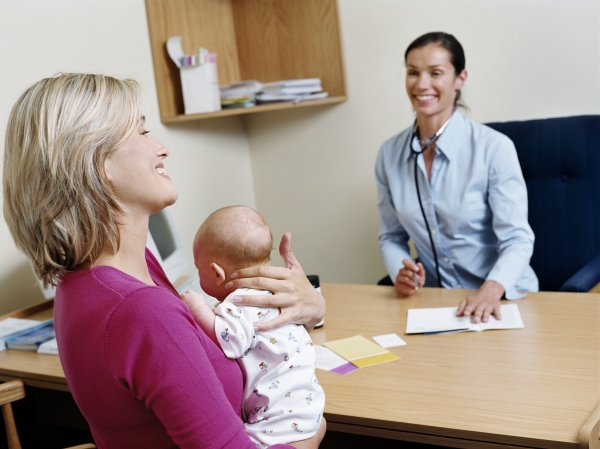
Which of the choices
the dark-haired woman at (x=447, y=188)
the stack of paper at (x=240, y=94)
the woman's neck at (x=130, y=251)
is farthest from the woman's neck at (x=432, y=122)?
the woman's neck at (x=130, y=251)

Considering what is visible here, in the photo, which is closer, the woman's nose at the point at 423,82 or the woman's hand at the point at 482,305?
the woman's hand at the point at 482,305

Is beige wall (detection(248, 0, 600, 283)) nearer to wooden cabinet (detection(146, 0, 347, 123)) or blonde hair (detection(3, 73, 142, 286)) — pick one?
wooden cabinet (detection(146, 0, 347, 123))

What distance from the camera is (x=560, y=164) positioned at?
2393mm

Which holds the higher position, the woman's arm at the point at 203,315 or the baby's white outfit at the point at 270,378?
the woman's arm at the point at 203,315

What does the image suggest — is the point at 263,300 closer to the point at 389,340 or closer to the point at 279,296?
the point at 279,296

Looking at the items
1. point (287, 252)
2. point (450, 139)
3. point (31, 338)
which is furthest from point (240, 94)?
point (287, 252)

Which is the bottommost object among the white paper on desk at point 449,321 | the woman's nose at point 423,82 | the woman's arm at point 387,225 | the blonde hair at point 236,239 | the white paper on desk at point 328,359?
the white paper on desk at point 328,359

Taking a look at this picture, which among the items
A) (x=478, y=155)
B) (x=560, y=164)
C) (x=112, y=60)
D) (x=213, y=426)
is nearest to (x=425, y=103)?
(x=478, y=155)

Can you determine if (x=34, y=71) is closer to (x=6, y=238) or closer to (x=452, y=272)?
(x=6, y=238)

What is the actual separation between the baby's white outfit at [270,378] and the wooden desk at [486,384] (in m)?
0.17

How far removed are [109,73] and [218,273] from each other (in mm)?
1595

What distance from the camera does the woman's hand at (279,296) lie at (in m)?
1.17

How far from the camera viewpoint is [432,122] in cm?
239

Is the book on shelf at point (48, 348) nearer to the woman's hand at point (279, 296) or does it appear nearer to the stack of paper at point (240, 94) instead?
the woman's hand at point (279, 296)
